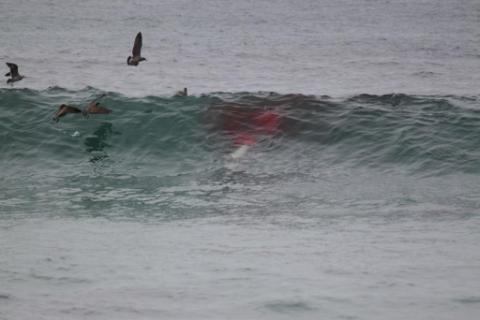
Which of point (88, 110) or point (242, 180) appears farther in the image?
point (88, 110)

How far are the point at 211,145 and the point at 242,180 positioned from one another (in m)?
2.71

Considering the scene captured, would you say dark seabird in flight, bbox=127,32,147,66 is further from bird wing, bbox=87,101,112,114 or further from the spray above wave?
bird wing, bbox=87,101,112,114

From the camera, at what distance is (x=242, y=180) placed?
1498cm

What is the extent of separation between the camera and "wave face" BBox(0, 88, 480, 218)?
1459cm

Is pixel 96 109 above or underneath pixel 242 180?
A: above

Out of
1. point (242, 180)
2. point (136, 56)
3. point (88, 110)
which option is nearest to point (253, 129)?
point (242, 180)

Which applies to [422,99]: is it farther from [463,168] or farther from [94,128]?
[94,128]

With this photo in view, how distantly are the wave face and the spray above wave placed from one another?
0.02 m

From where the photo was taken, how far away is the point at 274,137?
58.2 ft

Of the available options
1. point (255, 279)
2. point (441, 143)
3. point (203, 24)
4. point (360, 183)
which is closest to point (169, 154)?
point (360, 183)

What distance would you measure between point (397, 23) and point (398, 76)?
18417 mm

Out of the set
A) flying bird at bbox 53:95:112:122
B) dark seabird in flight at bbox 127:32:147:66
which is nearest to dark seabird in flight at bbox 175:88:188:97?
flying bird at bbox 53:95:112:122

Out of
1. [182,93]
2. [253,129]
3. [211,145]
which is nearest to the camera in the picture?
[211,145]

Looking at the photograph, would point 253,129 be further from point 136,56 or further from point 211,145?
point 136,56
